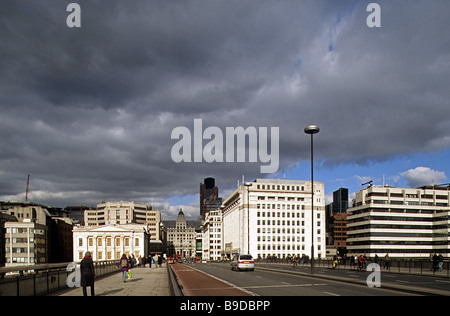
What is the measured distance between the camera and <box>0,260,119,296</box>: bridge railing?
11883 millimetres

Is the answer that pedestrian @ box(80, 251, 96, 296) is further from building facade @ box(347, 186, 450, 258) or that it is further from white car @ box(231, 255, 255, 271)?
building facade @ box(347, 186, 450, 258)

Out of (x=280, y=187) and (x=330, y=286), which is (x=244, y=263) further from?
(x=280, y=187)

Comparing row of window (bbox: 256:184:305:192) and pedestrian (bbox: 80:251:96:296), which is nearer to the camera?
pedestrian (bbox: 80:251:96:296)

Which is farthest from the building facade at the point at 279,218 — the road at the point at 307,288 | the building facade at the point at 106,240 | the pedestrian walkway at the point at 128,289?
the pedestrian walkway at the point at 128,289

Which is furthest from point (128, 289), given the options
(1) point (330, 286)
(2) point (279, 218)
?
(2) point (279, 218)

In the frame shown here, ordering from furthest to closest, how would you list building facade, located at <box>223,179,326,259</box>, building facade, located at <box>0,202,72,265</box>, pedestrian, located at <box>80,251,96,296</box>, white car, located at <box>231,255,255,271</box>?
building facade, located at <box>223,179,326,259</box>, building facade, located at <box>0,202,72,265</box>, white car, located at <box>231,255,255,271</box>, pedestrian, located at <box>80,251,96,296</box>

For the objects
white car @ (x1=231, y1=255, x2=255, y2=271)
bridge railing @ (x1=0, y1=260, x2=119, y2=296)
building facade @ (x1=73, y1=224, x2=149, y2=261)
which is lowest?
building facade @ (x1=73, y1=224, x2=149, y2=261)

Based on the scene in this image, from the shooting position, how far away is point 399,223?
121812mm

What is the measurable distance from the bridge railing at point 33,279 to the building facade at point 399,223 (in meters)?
114

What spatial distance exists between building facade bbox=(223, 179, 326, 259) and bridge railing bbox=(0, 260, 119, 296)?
12839 centimetres

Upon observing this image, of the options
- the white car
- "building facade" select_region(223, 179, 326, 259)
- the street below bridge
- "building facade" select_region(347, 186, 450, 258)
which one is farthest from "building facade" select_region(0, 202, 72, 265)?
the street below bridge

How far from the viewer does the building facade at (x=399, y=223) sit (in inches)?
4695
